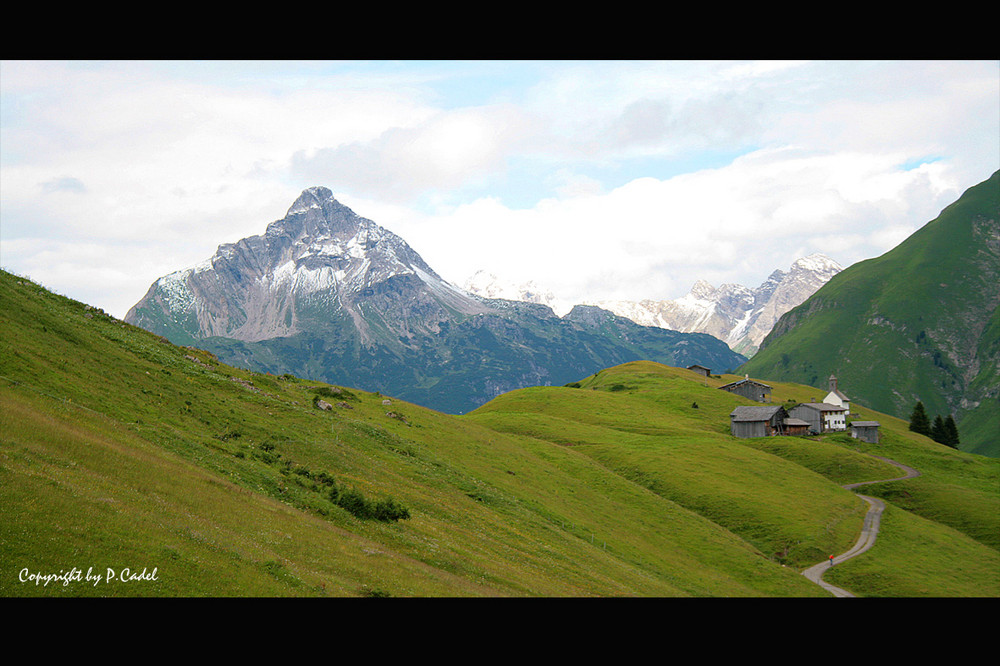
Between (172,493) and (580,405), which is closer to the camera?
(172,493)

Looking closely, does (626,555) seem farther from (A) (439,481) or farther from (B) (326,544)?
(B) (326,544)

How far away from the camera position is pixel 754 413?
485 feet

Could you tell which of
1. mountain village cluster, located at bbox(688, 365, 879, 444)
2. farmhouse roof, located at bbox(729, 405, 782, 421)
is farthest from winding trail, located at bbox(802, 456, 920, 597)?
farmhouse roof, located at bbox(729, 405, 782, 421)

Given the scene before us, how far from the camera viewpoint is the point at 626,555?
61344mm

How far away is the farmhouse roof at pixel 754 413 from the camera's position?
146 m

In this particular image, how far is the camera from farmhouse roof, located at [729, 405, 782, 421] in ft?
479

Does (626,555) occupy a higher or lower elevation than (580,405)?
lower

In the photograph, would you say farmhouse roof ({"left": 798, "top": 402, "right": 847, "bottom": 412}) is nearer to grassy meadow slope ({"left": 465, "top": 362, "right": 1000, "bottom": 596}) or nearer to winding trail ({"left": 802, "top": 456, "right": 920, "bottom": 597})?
grassy meadow slope ({"left": 465, "top": 362, "right": 1000, "bottom": 596})

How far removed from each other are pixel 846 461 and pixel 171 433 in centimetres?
12311

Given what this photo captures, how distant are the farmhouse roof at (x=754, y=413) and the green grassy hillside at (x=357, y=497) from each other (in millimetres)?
28556

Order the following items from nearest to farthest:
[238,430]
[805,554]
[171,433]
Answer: [171,433], [238,430], [805,554]

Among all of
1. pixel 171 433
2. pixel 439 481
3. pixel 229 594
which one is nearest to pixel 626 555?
pixel 439 481

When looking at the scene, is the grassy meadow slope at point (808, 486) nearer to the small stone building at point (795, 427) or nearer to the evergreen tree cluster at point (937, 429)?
the small stone building at point (795, 427)

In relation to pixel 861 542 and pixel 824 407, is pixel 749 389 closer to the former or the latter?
pixel 824 407
